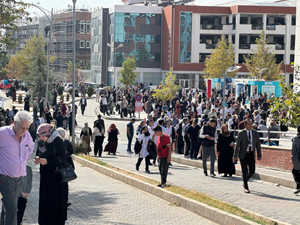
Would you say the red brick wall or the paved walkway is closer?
the paved walkway

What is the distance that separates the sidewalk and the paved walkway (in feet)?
3.72

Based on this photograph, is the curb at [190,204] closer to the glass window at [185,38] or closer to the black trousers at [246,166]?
the black trousers at [246,166]

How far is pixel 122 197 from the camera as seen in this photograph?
10719 millimetres

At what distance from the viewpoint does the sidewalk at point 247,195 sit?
895 centimetres

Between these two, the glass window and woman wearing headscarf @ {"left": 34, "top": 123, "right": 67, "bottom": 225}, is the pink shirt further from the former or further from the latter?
the glass window

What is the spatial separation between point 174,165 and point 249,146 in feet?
21.8

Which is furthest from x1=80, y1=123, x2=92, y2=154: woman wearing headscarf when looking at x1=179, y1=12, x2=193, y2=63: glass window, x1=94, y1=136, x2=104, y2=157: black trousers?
x1=179, y1=12, x2=193, y2=63: glass window

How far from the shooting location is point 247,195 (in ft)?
35.2

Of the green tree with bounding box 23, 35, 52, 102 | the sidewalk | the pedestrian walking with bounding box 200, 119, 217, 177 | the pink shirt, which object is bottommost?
the sidewalk

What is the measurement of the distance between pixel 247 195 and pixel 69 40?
103165mm

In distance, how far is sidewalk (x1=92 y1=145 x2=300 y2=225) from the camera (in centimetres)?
895

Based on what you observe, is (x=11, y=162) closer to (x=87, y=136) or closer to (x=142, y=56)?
(x=87, y=136)

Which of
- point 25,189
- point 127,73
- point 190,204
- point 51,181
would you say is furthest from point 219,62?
point 25,189

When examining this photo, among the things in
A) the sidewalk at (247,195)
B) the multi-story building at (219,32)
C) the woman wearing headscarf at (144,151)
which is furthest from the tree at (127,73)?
the woman wearing headscarf at (144,151)
